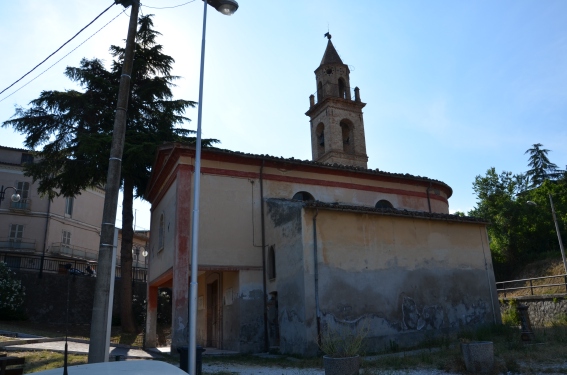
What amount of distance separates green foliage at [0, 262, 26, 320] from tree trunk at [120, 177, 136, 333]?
5.29m

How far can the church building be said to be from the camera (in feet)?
46.3

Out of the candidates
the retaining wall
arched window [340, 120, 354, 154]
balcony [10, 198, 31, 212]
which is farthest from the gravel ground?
balcony [10, 198, 31, 212]

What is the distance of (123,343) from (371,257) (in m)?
11.7

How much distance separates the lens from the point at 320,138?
32.7 metres

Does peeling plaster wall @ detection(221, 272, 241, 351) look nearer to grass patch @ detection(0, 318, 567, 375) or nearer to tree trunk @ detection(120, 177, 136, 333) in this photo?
grass patch @ detection(0, 318, 567, 375)

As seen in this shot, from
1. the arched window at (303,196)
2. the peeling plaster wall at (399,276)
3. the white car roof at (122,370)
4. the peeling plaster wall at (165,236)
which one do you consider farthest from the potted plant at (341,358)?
the arched window at (303,196)

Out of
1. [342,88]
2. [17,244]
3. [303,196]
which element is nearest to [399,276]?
[303,196]

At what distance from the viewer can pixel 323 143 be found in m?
32.1

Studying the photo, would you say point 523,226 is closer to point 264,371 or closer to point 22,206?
point 264,371

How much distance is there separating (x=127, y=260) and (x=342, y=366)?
1662 centimetres

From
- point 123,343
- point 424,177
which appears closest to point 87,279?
point 123,343

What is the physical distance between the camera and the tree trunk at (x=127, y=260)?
2200 cm

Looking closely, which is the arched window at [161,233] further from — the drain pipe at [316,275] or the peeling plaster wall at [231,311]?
the drain pipe at [316,275]

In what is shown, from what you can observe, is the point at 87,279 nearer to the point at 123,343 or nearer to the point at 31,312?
the point at 31,312
